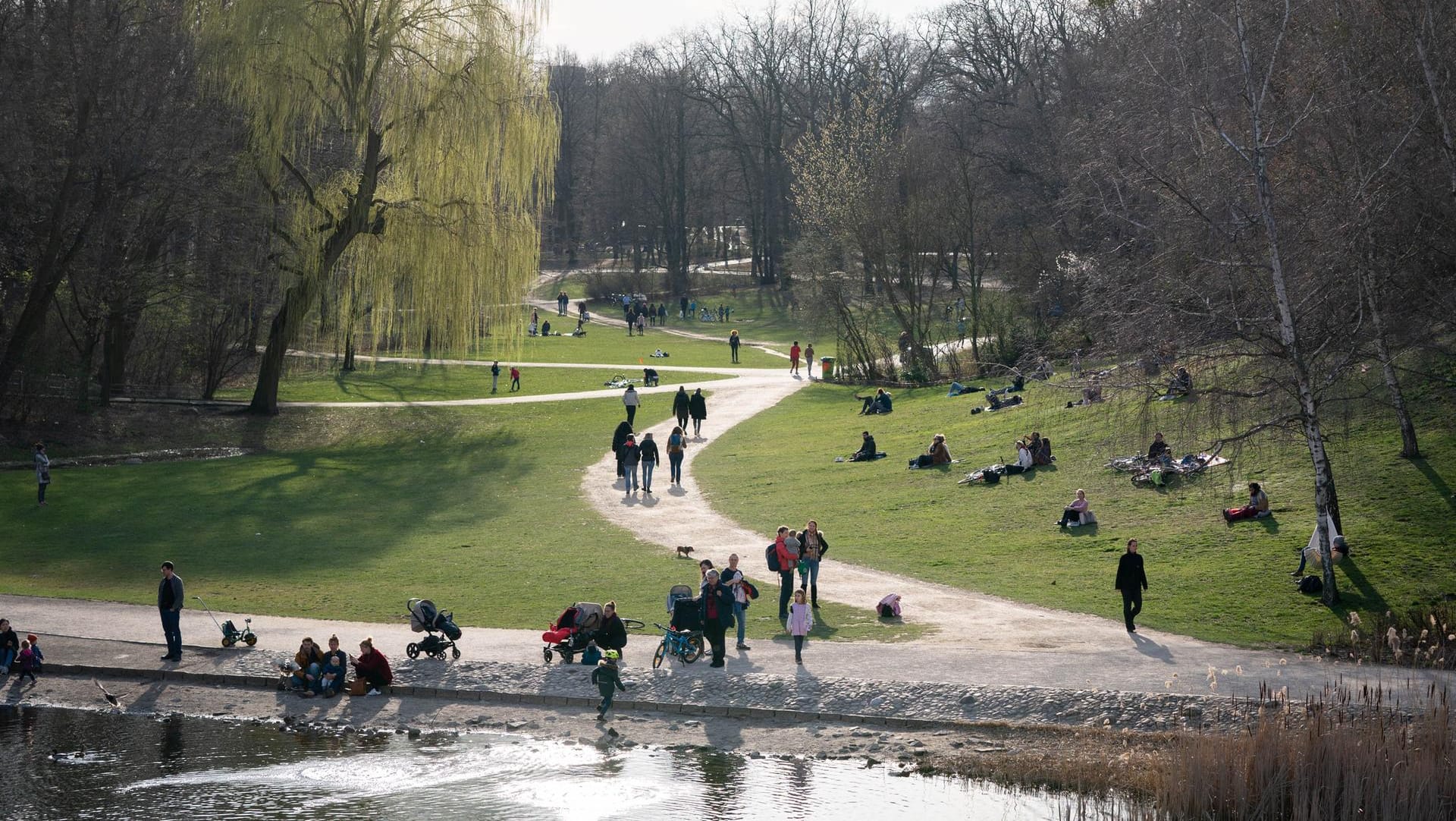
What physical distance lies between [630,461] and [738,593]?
555 inches

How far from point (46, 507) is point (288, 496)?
5620mm

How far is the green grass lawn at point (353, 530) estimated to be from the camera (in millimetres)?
22922

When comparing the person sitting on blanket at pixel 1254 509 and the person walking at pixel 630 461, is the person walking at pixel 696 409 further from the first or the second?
the person sitting on blanket at pixel 1254 509

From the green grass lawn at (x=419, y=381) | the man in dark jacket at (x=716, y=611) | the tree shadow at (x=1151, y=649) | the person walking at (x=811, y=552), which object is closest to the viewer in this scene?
the tree shadow at (x=1151, y=649)

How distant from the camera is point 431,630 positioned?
1897 cm

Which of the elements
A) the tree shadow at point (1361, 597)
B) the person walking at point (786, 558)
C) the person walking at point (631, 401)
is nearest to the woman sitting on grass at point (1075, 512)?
the tree shadow at point (1361, 597)

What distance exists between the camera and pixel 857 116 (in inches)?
2260

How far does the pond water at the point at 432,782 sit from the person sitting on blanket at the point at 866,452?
67.7 feet

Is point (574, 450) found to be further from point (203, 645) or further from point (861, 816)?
point (861, 816)

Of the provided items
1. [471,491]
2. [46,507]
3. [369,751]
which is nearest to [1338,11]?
[369,751]

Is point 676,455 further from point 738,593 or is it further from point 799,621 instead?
point 799,621

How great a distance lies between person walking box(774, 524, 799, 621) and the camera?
19.9m

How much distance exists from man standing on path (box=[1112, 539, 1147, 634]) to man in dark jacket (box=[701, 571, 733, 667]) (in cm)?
589

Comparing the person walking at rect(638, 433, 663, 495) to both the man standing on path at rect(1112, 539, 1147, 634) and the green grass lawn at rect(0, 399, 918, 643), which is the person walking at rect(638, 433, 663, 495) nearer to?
the green grass lawn at rect(0, 399, 918, 643)
